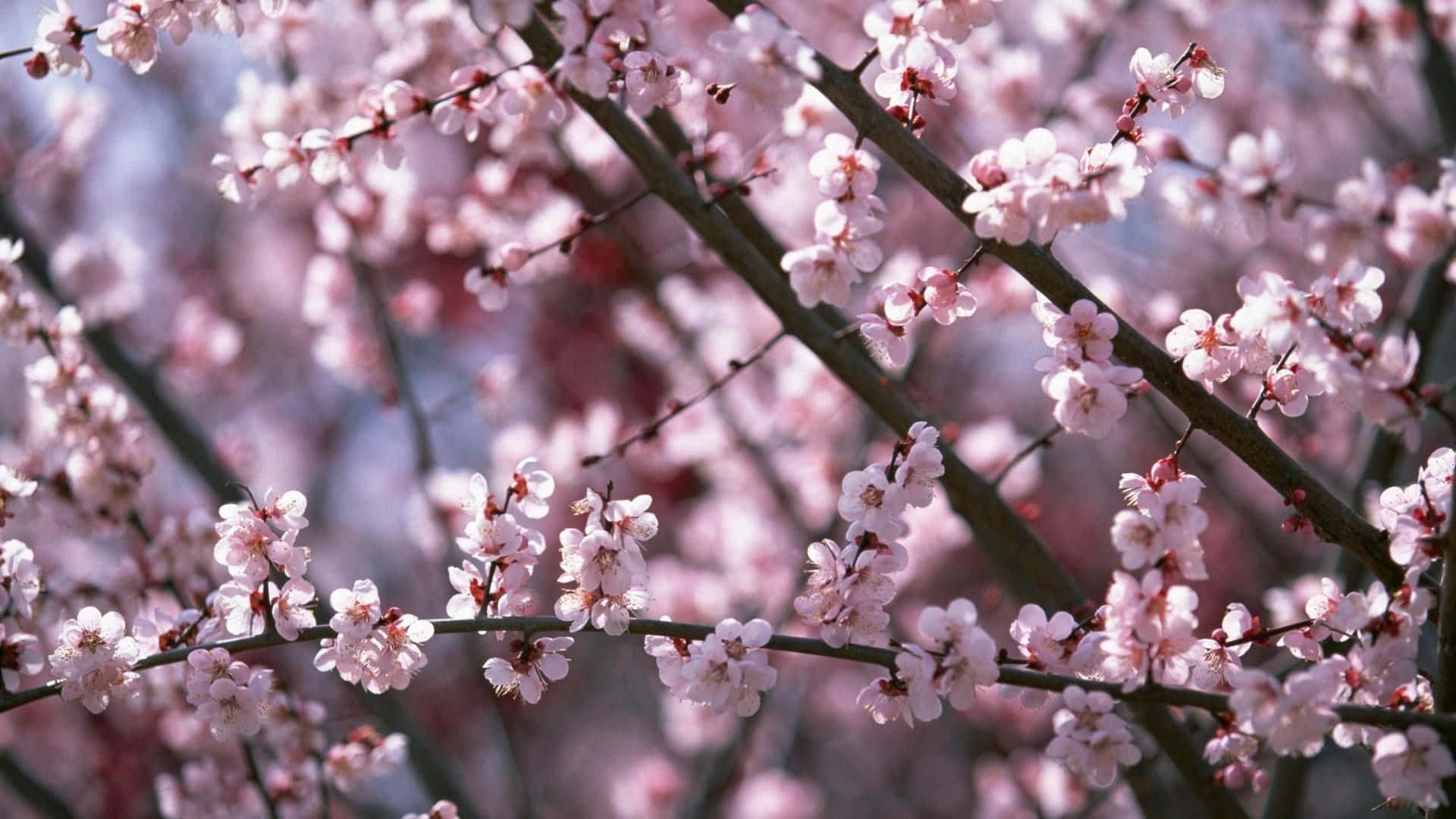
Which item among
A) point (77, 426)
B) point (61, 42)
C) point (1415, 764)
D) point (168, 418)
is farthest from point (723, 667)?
point (168, 418)

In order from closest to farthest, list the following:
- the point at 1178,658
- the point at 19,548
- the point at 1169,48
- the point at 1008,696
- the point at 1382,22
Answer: the point at 1178,658
the point at 1008,696
the point at 19,548
the point at 1382,22
the point at 1169,48

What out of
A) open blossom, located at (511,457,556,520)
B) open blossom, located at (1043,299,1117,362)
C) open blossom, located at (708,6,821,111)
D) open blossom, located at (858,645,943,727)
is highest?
open blossom, located at (708,6,821,111)

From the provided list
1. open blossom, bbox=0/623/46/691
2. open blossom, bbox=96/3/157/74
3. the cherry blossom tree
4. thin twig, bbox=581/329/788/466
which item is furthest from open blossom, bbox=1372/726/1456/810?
open blossom, bbox=96/3/157/74

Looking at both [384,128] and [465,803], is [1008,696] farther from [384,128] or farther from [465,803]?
[465,803]

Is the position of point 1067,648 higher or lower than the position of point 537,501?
lower

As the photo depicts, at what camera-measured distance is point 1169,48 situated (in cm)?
519

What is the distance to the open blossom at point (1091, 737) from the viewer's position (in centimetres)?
163

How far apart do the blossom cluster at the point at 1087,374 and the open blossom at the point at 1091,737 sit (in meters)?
0.40

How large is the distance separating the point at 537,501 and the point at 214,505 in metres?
2.27

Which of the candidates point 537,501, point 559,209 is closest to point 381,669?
point 537,501

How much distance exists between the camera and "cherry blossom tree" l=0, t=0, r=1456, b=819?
5.36ft

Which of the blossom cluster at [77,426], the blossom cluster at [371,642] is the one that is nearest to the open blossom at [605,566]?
the blossom cluster at [371,642]

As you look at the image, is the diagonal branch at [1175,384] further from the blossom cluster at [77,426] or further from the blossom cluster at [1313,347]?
the blossom cluster at [77,426]

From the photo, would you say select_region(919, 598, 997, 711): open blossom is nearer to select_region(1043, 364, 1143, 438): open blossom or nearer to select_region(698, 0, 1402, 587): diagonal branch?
select_region(1043, 364, 1143, 438): open blossom
